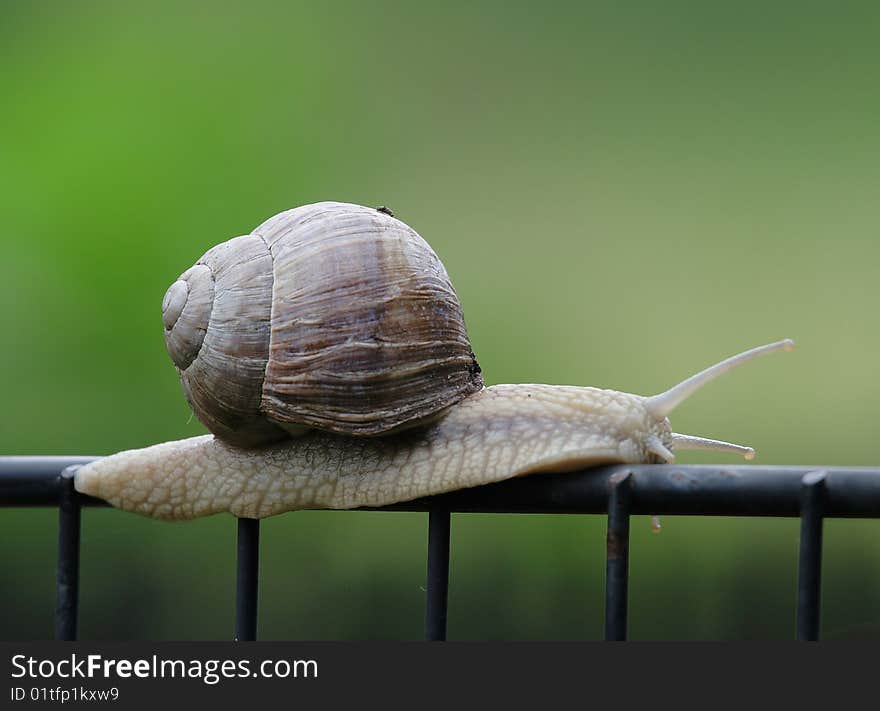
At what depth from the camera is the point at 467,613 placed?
496 centimetres

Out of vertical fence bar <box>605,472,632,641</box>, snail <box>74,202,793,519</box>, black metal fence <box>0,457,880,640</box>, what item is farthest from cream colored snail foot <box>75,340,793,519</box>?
vertical fence bar <box>605,472,632,641</box>

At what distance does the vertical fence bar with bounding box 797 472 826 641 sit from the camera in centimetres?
88

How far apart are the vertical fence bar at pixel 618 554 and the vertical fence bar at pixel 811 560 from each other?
16 cm

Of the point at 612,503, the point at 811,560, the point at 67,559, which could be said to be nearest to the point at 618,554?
the point at 612,503

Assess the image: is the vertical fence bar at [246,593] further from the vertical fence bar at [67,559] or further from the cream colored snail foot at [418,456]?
the cream colored snail foot at [418,456]

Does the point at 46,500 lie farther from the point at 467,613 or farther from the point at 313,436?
the point at 467,613

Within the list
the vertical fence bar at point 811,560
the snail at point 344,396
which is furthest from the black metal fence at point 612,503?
the snail at point 344,396

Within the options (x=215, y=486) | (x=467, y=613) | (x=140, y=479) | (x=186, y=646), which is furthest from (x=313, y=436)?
(x=467, y=613)

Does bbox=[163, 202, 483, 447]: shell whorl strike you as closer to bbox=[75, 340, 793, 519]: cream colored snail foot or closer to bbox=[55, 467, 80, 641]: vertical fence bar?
bbox=[75, 340, 793, 519]: cream colored snail foot

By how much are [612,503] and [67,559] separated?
1.99 feet

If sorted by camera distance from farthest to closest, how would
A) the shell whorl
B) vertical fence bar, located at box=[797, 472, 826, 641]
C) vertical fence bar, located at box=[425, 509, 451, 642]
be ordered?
the shell whorl
vertical fence bar, located at box=[425, 509, 451, 642]
vertical fence bar, located at box=[797, 472, 826, 641]

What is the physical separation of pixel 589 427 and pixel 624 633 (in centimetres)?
61

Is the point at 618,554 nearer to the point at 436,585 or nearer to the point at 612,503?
the point at 612,503

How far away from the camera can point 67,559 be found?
3.69 feet
